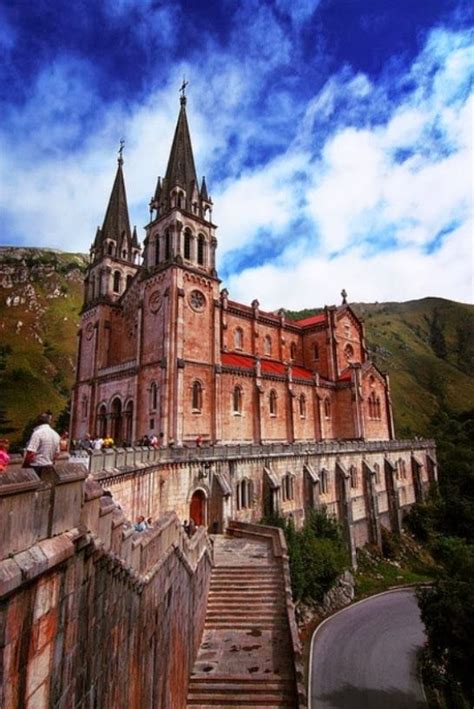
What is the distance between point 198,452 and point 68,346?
283 feet

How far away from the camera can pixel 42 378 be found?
83.6 metres

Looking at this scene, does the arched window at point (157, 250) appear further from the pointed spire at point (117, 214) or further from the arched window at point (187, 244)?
the pointed spire at point (117, 214)

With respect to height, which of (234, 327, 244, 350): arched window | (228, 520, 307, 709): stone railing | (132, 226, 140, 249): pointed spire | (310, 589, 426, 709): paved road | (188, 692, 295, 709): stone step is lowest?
(310, 589, 426, 709): paved road

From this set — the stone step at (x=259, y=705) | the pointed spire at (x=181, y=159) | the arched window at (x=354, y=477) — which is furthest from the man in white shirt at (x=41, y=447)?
the arched window at (x=354, y=477)

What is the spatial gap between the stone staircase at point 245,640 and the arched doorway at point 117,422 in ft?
49.4

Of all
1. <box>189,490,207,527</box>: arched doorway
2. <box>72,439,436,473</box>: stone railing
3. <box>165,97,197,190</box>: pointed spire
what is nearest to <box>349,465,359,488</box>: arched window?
<box>72,439,436,473</box>: stone railing

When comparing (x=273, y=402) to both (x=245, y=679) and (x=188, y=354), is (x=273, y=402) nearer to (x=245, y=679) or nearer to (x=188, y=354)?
(x=188, y=354)

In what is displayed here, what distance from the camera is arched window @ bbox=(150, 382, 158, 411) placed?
2850 centimetres

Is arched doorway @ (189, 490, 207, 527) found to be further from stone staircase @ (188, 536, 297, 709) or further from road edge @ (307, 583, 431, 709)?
road edge @ (307, 583, 431, 709)

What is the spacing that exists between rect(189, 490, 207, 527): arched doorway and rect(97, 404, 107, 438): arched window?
13.3 meters

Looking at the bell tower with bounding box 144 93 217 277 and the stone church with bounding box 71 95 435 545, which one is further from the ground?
the bell tower with bounding box 144 93 217 277

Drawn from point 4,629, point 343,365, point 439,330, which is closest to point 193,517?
point 4,629

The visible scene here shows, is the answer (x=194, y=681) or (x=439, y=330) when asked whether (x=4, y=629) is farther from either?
(x=439, y=330)

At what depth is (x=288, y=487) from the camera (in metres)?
28.5
